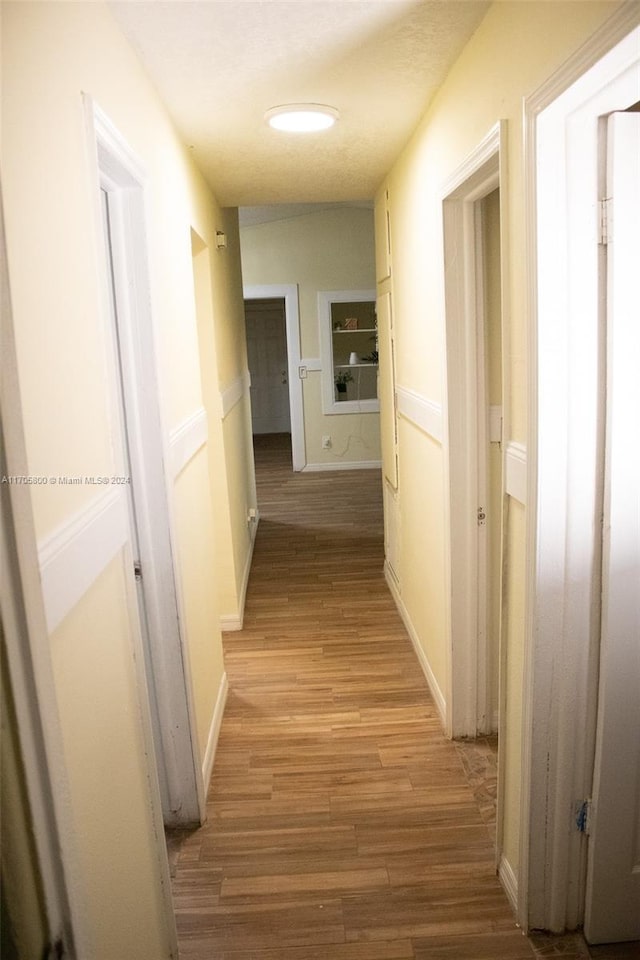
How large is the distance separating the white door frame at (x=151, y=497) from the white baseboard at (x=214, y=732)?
156 mm

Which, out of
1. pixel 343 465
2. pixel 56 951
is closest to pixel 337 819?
pixel 56 951

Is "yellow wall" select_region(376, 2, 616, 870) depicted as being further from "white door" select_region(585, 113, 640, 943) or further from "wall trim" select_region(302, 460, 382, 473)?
"wall trim" select_region(302, 460, 382, 473)

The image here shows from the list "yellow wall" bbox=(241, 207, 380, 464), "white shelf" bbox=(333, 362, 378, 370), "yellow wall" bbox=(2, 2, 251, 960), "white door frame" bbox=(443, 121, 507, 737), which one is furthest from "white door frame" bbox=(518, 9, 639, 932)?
"white shelf" bbox=(333, 362, 378, 370)

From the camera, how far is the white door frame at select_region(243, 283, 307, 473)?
7602mm

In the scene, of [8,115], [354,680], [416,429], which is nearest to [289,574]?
[354,680]

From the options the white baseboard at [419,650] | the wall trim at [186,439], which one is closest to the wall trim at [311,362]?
the white baseboard at [419,650]

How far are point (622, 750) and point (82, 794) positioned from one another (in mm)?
1274

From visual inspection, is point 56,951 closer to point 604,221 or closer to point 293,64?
point 604,221

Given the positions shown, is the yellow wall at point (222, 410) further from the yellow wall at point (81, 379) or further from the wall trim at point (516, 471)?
the wall trim at point (516, 471)

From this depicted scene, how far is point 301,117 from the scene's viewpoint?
8.01 ft

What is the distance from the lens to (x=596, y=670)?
1.71 metres

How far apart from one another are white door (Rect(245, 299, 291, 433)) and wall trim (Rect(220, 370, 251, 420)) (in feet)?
17.6

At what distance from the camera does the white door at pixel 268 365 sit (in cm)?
1063

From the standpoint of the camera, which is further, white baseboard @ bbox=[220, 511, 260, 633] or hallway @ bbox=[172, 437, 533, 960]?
white baseboard @ bbox=[220, 511, 260, 633]
